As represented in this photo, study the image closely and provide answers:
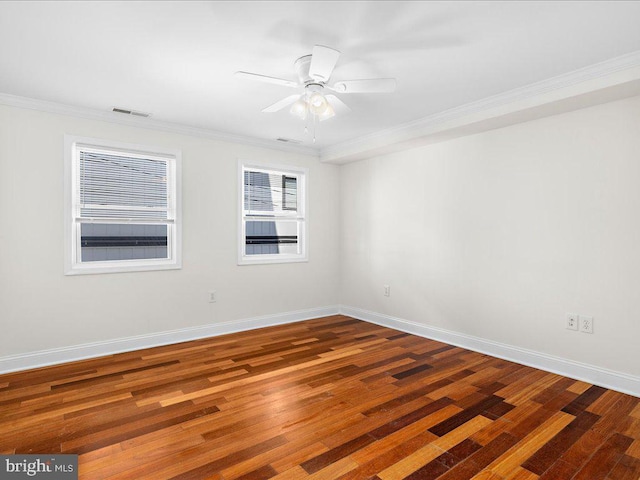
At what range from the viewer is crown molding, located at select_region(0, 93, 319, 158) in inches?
128

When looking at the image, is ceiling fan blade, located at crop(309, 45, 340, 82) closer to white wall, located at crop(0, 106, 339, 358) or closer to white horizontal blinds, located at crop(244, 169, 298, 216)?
white wall, located at crop(0, 106, 339, 358)

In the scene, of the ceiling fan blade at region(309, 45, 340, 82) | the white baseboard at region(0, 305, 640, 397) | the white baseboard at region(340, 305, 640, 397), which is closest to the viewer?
the ceiling fan blade at region(309, 45, 340, 82)

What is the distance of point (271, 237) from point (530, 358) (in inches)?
125

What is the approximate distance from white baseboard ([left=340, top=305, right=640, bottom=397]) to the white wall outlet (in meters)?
0.27

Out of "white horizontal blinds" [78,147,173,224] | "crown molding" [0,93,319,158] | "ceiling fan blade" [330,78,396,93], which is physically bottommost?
"white horizontal blinds" [78,147,173,224]

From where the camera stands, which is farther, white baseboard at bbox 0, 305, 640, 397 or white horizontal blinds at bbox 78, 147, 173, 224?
white horizontal blinds at bbox 78, 147, 173, 224

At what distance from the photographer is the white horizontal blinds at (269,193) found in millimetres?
4750

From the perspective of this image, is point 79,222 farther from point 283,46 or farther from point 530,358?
point 530,358

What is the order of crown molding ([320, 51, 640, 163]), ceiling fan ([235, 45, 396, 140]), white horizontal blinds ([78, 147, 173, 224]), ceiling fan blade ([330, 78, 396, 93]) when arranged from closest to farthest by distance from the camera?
ceiling fan ([235, 45, 396, 140])
ceiling fan blade ([330, 78, 396, 93])
crown molding ([320, 51, 640, 163])
white horizontal blinds ([78, 147, 173, 224])

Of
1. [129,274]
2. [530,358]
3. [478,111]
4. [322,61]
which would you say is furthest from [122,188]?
[530,358]

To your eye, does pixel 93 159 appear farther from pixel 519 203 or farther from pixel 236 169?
pixel 519 203

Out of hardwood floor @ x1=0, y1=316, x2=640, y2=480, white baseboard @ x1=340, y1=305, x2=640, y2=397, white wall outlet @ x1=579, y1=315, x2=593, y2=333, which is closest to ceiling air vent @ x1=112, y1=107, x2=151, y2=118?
hardwood floor @ x1=0, y1=316, x2=640, y2=480

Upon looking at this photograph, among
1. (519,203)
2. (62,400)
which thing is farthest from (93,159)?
(519,203)

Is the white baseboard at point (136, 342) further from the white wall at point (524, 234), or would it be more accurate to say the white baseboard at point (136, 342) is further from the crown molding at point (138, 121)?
the crown molding at point (138, 121)
